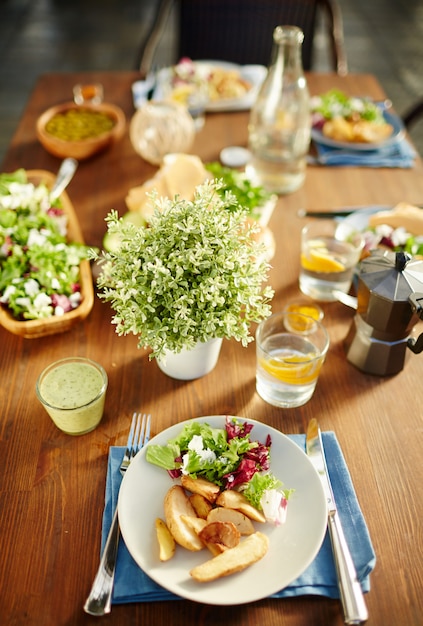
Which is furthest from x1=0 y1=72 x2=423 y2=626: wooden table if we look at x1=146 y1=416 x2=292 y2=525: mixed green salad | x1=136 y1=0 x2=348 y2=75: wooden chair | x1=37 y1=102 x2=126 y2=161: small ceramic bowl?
x1=136 y1=0 x2=348 y2=75: wooden chair

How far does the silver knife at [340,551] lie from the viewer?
30.0 inches

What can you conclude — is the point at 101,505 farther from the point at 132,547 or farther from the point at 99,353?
the point at 99,353

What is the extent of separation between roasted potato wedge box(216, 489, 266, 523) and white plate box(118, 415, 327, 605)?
23mm

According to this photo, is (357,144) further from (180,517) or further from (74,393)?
(180,517)

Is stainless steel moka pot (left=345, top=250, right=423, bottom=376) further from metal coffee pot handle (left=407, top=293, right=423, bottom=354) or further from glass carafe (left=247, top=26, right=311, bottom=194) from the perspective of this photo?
glass carafe (left=247, top=26, right=311, bottom=194)

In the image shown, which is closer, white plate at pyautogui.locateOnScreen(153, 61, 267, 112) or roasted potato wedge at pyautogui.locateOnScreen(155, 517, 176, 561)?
roasted potato wedge at pyautogui.locateOnScreen(155, 517, 176, 561)

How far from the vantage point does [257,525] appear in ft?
2.82

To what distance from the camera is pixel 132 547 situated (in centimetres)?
81

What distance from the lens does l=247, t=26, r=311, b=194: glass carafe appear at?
5.33 ft

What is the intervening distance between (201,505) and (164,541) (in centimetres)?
8

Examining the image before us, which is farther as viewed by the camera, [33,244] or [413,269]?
[33,244]

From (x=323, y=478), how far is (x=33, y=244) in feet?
2.59

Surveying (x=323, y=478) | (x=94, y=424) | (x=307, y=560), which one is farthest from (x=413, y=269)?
(x=94, y=424)

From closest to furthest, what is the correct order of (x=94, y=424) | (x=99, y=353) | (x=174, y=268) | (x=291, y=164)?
(x=174, y=268) → (x=94, y=424) → (x=99, y=353) → (x=291, y=164)
